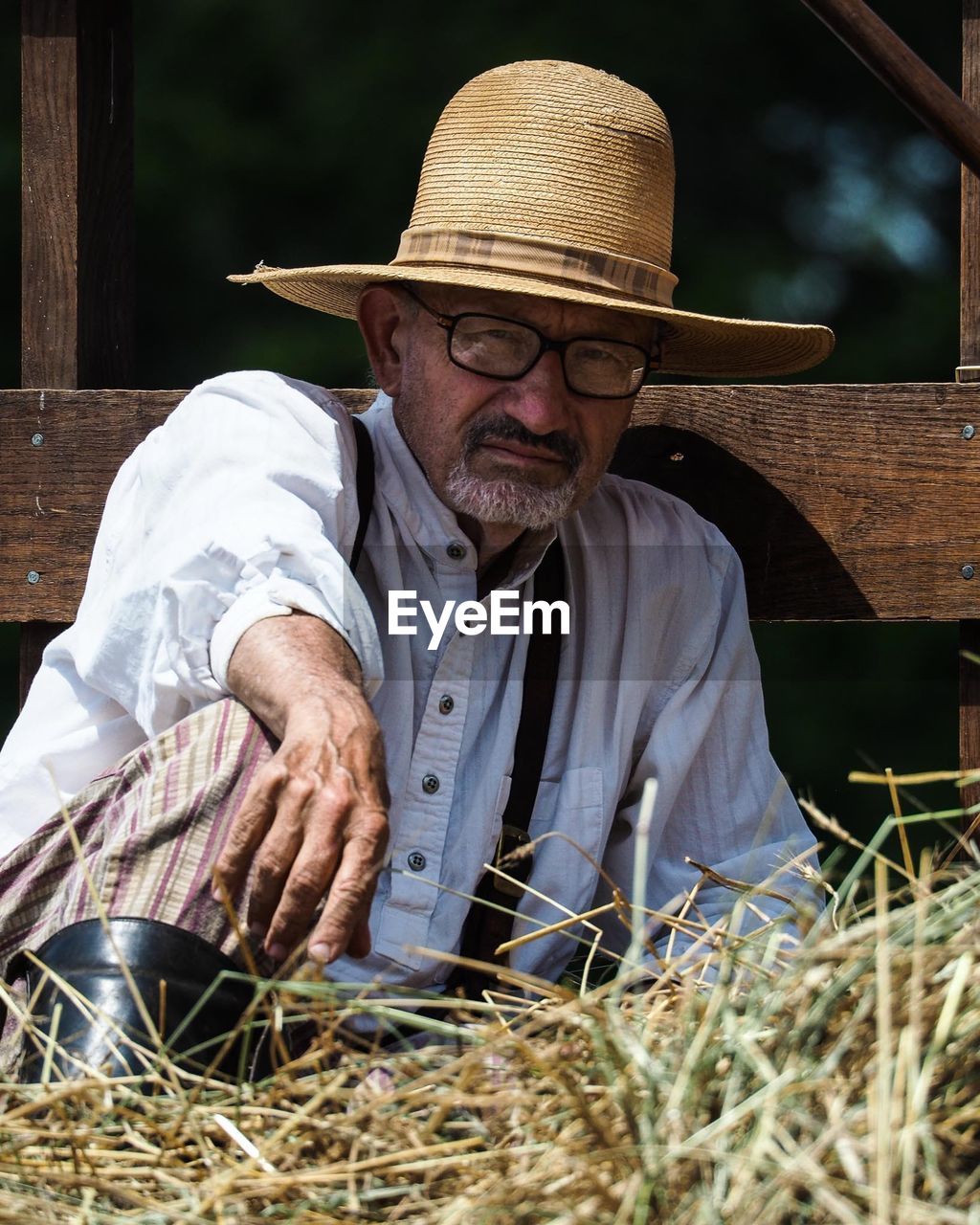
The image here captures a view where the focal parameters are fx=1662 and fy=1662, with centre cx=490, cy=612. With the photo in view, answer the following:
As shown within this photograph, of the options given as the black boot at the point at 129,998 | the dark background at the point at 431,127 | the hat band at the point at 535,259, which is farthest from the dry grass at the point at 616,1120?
the dark background at the point at 431,127

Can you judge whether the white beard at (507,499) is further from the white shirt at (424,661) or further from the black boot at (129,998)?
the black boot at (129,998)

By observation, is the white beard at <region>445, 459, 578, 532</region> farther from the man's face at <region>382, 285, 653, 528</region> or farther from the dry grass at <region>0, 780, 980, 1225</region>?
the dry grass at <region>0, 780, 980, 1225</region>

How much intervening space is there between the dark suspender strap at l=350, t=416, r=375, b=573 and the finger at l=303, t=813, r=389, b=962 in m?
0.53

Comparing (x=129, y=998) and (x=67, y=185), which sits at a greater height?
(x=67, y=185)

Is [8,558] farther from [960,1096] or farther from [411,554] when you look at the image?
[960,1096]

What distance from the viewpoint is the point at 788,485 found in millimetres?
1756

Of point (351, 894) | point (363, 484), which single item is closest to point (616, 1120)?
point (351, 894)

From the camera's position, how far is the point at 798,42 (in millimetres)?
3820

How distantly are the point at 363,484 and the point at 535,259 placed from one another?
27cm

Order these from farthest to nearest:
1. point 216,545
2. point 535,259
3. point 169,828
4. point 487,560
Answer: point 487,560 → point 535,259 → point 216,545 → point 169,828

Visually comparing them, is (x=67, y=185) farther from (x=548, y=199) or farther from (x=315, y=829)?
(x=315, y=829)

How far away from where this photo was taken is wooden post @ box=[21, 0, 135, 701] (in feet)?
5.70

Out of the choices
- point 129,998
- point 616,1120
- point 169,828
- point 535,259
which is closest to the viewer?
point 616,1120

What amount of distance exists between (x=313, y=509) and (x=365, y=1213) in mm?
740
